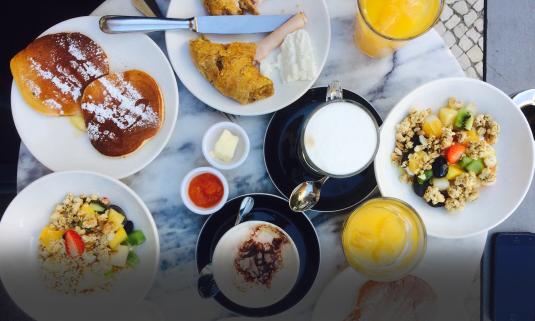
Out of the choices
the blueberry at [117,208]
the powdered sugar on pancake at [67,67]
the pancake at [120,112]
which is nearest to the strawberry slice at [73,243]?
the blueberry at [117,208]

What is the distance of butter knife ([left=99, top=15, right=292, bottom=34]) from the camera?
1.27m

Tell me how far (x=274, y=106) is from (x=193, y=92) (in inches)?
8.2

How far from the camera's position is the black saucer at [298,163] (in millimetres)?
1337

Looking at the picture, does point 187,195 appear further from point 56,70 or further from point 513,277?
point 513,277

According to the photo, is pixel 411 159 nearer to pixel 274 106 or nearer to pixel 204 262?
pixel 274 106

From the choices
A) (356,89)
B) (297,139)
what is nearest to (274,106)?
(297,139)

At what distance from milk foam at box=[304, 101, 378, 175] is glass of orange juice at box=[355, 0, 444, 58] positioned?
0.71ft

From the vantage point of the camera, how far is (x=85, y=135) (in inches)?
52.6

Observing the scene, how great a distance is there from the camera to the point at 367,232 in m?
1.26

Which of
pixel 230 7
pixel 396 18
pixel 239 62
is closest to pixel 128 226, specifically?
pixel 239 62

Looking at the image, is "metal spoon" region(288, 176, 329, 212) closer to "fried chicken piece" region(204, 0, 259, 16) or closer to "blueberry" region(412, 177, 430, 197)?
"blueberry" region(412, 177, 430, 197)

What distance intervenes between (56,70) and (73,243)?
0.44 m

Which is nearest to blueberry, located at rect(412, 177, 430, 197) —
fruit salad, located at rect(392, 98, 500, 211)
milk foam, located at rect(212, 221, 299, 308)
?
fruit salad, located at rect(392, 98, 500, 211)

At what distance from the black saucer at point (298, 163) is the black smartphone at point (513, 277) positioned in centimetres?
60
